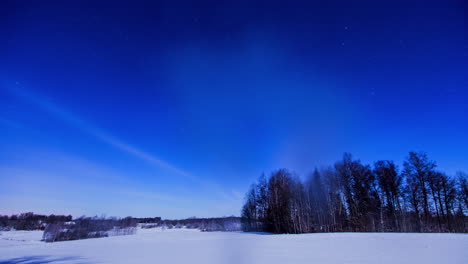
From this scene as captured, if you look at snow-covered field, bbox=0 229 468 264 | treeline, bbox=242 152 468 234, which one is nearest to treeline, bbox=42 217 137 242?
snow-covered field, bbox=0 229 468 264

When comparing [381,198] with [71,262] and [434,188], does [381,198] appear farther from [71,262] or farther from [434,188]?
[71,262]

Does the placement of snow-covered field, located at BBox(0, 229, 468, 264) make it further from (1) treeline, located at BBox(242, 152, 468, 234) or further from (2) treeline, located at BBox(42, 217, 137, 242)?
(2) treeline, located at BBox(42, 217, 137, 242)

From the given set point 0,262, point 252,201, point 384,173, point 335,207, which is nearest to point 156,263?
point 0,262

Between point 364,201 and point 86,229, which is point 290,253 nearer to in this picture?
point 364,201

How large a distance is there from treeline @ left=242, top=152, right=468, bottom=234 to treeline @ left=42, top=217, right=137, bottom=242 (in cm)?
3418

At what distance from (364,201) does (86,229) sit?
51.3 m

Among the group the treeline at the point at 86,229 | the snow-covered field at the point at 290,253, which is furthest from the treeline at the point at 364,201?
the treeline at the point at 86,229

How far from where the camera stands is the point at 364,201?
25828 mm

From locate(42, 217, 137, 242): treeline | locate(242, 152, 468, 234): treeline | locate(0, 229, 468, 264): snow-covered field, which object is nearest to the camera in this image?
locate(0, 229, 468, 264): snow-covered field

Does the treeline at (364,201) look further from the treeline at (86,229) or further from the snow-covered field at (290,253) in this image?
the treeline at (86,229)

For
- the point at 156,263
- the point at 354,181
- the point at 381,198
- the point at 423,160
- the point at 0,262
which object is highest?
the point at 423,160

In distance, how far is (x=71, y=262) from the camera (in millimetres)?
9305

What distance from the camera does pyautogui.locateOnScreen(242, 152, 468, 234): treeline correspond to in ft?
72.9

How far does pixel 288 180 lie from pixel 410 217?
1689 cm
